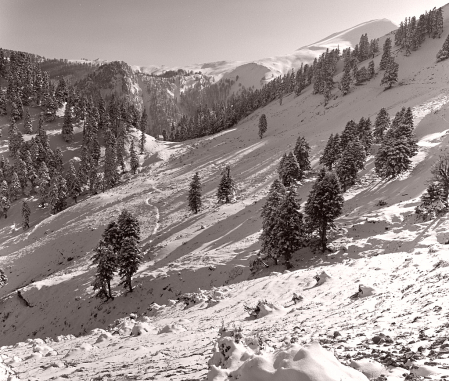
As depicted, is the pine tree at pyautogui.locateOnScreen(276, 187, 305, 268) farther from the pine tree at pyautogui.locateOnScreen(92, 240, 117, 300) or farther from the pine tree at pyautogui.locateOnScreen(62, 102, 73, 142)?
the pine tree at pyautogui.locateOnScreen(62, 102, 73, 142)

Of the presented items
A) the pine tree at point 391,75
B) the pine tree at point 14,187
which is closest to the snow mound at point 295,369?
the pine tree at point 14,187

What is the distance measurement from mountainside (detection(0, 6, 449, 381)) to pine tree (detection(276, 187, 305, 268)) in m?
2.14

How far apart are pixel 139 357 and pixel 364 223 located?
3282cm

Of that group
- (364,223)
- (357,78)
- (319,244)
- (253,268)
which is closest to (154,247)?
(253,268)

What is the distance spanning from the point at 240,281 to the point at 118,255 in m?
16.4

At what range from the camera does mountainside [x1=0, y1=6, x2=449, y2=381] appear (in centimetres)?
702

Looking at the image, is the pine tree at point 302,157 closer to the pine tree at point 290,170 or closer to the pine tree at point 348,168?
the pine tree at point 290,170

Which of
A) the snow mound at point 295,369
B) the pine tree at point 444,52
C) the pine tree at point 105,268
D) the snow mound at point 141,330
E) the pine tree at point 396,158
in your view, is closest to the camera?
the snow mound at point 295,369

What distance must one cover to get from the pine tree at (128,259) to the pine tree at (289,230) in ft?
60.4

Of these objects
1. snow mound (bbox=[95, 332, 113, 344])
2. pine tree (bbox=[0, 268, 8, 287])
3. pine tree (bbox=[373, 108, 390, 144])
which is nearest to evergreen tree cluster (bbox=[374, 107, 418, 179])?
pine tree (bbox=[373, 108, 390, 144])

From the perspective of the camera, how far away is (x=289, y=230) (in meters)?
32.6

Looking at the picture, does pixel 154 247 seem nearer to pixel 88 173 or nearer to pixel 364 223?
pixel 364 223

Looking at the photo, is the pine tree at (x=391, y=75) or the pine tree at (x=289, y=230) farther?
the pine tree at (x=391, y=75)

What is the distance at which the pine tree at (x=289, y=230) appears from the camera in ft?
106
